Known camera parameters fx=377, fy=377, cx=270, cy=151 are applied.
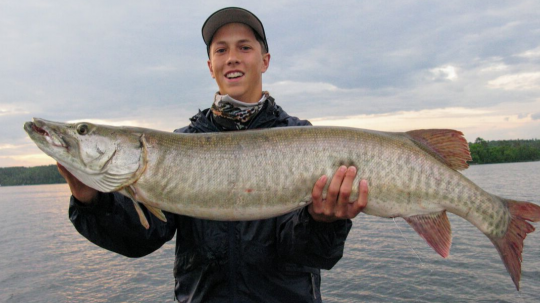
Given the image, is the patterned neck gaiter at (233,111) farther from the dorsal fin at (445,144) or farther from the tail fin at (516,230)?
the tail fin at (516,230)

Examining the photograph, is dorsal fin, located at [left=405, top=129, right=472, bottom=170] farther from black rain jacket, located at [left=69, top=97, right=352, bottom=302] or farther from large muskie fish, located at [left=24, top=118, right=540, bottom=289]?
black rain jacket, located at [left=69, top=97, right=352, bottom=302]

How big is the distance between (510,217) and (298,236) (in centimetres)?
163

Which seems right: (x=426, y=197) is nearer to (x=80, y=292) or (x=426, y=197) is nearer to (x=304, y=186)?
(x=304, y=186)

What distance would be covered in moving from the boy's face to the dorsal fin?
1.42 metres

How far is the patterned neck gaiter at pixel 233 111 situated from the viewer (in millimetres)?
3260

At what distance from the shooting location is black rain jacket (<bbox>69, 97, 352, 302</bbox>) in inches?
105

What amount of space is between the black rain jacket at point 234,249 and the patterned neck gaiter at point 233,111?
2.95 feet

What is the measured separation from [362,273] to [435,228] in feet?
29.3

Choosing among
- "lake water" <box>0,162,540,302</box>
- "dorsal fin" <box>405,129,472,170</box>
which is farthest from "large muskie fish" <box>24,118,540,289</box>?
"lake water" <box>0,162,540,302</box>

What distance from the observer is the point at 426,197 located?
8.97ft

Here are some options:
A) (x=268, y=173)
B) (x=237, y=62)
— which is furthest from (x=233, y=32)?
(x=268, y=173)

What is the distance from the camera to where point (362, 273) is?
11094 millimetres

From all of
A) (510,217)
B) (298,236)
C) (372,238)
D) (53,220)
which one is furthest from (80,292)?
(53,220)

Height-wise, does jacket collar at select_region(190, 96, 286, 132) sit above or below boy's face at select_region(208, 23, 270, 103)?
below
